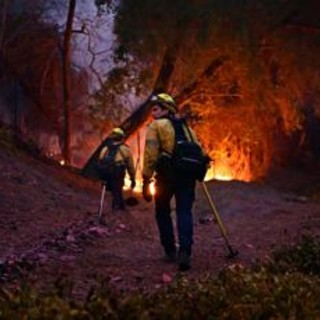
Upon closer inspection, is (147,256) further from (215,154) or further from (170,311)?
(215,154)

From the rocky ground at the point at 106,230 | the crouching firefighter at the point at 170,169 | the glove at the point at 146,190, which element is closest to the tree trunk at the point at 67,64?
the rocky ground at the point at 106,230

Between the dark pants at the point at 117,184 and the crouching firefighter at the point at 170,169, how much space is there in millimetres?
6272

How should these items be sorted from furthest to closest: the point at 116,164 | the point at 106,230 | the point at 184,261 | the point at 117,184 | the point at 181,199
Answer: the point at 117,184 < the point at 116,164 < the point at 106,230 < the point at 181,199 < the point at 184,261

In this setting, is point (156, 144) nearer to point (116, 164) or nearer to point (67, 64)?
Result: point (116, 164)

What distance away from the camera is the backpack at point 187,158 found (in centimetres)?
807

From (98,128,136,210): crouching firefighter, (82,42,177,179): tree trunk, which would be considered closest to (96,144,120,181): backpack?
(98,128,136,210): crouching firefighter

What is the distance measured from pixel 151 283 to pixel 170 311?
2.96 meters

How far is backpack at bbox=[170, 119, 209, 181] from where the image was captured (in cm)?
807

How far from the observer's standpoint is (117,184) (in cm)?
1469

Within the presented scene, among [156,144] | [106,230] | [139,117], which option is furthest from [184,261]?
[139,117]

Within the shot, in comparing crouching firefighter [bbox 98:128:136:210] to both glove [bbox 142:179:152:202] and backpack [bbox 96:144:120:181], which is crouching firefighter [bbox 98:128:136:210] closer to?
backpack [bbox 96:144:120:181]

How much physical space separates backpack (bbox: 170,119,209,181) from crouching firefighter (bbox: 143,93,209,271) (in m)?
0.01

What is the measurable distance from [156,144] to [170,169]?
1.10ft

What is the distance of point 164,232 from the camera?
8.62 m
